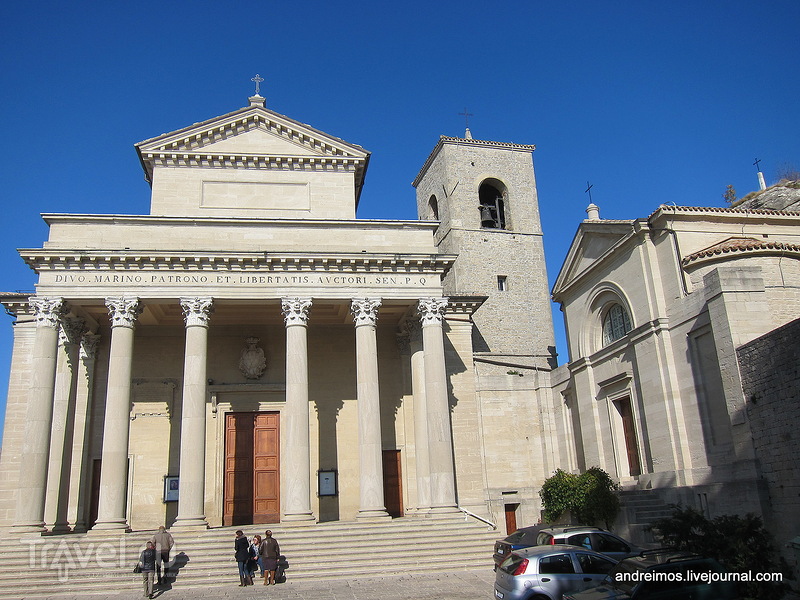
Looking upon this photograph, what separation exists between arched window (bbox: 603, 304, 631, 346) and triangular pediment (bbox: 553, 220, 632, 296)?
6.35 ft

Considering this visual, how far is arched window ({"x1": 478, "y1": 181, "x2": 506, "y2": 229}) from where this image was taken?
4428 cm

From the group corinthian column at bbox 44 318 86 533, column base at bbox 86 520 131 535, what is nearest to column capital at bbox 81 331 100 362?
corinthian column at bbox 44 318 86 533

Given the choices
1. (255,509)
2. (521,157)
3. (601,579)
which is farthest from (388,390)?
(521,157)

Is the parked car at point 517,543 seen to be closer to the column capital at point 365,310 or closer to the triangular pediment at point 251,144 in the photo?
the column capital at point 365,310

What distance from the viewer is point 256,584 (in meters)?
17.1

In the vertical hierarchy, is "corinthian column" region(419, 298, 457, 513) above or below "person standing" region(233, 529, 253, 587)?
above

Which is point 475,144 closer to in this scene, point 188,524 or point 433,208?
point 433,208

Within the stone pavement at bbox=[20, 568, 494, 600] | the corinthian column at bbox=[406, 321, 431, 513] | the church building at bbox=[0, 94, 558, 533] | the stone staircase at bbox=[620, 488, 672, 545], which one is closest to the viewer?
the stone pavement at bbox=[20, 568, 494, 600]

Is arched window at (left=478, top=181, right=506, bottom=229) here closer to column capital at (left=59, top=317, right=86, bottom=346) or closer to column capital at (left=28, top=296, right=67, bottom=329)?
column capital at (left=59, top=317, right=86, bottom=346)

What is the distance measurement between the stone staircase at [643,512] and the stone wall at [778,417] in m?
3.45

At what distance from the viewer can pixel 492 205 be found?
1781 inches

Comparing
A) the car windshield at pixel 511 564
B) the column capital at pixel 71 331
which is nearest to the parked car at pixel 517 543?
the car windshield at pixel 511 564

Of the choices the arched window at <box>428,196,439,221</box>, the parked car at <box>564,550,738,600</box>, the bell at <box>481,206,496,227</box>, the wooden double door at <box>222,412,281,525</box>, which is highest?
the arched window at <box>428,196,439,221</box>

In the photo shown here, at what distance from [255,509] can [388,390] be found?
639 cm
